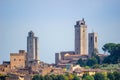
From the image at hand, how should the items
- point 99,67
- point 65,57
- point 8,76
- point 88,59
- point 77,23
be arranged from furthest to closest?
point 77,23, point 65,57, point 88,59, point 99,67, point 8,76

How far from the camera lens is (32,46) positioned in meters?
119

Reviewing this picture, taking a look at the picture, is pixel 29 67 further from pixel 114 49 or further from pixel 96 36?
pixel 96 36

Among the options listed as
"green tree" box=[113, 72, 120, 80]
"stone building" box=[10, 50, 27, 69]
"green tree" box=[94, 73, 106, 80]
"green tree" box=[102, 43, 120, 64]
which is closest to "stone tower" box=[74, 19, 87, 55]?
"green tree" box=[102, 43, 120, 64]

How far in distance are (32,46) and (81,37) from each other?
7.58 metres

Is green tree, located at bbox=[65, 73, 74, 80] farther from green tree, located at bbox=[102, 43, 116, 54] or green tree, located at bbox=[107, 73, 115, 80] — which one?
green tree, located at bbox=[102, 43, 116, 54]

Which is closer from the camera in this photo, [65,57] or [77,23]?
[65,57]

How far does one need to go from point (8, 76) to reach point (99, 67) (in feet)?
53.5

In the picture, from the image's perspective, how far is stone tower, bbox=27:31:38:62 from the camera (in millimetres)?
116381

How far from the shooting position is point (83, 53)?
12056 cm

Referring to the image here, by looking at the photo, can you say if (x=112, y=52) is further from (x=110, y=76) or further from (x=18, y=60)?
(x=110, y=76)

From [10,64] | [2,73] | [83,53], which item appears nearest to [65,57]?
[83,53]

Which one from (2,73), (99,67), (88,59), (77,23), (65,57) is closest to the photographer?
(2,73)

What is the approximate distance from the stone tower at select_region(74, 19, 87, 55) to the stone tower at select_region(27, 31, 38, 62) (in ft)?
19.5

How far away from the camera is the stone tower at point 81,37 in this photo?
121000 mm
